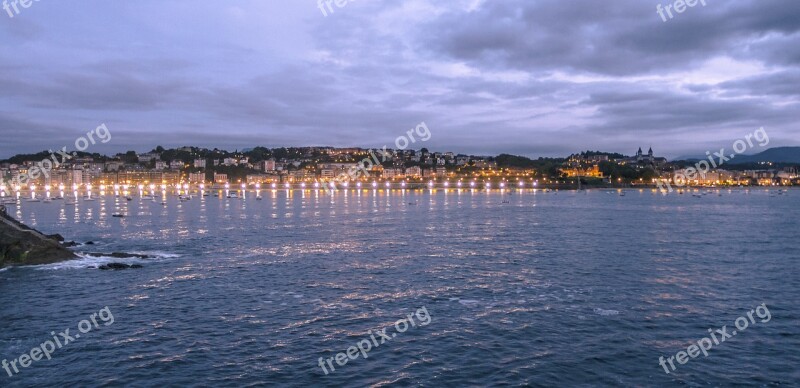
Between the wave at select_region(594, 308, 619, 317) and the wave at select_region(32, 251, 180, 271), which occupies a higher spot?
the wave at select_region(32, 251, 180, 271)

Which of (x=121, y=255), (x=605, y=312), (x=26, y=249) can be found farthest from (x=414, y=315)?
(x=26, y=249)

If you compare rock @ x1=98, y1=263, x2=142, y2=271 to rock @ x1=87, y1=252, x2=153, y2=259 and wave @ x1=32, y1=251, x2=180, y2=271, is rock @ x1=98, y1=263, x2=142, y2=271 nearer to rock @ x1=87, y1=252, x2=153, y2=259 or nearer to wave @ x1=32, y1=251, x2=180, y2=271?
wave @ x1=32, y1=251, x2=180, y2=271

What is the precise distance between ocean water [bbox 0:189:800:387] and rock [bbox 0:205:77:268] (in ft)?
7.00

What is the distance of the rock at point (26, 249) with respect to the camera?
34.2 m

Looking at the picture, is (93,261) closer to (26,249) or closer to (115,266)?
(115,266)

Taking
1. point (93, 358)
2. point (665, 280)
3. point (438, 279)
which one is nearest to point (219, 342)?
point (93, 358)

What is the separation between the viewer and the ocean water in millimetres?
15977

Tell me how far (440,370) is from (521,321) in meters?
5.95

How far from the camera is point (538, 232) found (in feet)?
183

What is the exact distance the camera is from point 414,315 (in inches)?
867

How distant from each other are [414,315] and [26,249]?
27.6 meters

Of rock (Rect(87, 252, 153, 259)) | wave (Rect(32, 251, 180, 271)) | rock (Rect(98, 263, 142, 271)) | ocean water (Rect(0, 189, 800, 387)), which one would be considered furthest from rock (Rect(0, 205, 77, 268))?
rock (Rect(98, 263, 142, 271))

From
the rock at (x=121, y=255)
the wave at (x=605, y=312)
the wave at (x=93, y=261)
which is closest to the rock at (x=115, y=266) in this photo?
the wave at (x=93, y=261)

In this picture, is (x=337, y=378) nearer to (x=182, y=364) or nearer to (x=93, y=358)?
(x=182, y=364)
